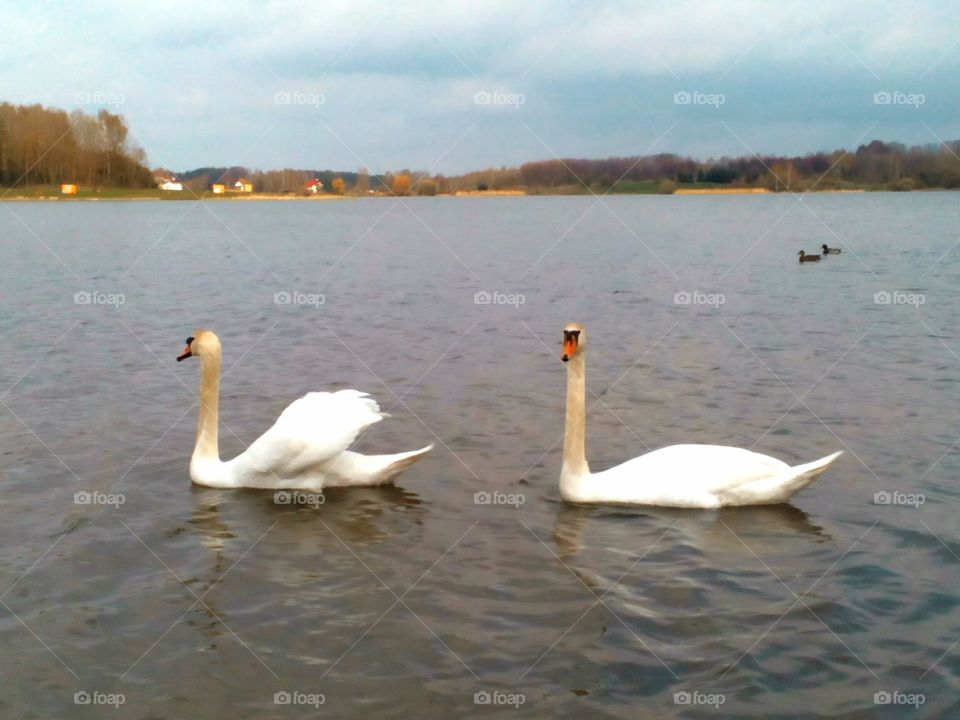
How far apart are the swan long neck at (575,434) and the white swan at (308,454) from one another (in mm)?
1260

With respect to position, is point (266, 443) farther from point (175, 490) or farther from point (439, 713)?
point (439, 713)

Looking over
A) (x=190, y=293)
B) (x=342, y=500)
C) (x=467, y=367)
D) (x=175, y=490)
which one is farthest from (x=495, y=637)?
(x=190, y=293)

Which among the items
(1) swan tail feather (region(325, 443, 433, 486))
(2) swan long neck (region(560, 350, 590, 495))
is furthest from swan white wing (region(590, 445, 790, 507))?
(1) swan tail feather (region(325, 443, 433, 486))

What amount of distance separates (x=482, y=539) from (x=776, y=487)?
2694 millimetres

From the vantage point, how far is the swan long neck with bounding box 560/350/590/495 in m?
9.54

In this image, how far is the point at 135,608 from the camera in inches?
288

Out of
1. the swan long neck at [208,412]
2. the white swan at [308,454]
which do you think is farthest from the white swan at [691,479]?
the swan long neck at [208,412]

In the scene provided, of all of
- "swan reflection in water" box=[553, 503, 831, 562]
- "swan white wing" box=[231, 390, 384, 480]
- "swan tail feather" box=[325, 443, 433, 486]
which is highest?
"swan white wing" box=[231, 390, 384, 480]

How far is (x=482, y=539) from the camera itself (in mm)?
8656

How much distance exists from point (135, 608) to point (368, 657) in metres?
1.84

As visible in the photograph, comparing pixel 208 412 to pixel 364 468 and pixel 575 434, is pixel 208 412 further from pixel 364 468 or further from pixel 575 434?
pixel 575 434

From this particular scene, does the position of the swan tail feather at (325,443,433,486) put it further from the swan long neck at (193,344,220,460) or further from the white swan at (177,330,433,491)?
the swan long neck at (193,344,220,460)

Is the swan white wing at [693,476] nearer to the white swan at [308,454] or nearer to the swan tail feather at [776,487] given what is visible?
the swan tail feather at [776,487]

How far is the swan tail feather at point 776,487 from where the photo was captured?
9148mm
